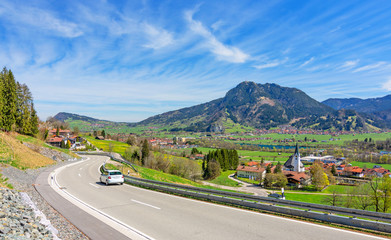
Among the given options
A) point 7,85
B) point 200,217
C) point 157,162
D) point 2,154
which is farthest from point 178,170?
point 200,217

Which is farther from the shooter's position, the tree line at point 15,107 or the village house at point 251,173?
the village house at point 251,173

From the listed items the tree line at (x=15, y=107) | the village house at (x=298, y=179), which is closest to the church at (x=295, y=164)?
the village house at (x=298, y=179)

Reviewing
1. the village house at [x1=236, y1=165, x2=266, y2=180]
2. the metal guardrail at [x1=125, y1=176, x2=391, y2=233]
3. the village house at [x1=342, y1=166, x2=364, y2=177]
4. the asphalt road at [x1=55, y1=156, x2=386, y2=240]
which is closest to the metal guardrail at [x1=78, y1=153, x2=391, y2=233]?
the metal guardrail at [x1=125, y1=176, x2=391, y2=233]

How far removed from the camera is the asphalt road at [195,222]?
883cm

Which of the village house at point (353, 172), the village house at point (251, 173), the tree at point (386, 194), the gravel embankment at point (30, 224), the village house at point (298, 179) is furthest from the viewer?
the village house at point (353, 172)

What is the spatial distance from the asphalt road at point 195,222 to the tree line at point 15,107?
166 ft

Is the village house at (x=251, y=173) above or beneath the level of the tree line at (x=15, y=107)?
beneath

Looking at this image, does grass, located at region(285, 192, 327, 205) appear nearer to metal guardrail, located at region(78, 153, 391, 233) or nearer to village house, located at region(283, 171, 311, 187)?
village house, located at region(283, 171, 311, 187)

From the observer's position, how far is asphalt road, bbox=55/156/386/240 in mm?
8828

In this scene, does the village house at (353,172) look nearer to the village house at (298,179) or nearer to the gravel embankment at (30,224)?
the village house at (298,179)

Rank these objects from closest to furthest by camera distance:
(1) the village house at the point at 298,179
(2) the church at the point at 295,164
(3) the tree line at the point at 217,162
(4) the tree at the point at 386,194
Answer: (4) the tree at the point at 386,194 → (1) the village house at the point at 298,179 → (3) the tree line at the point at 217,162 → (2) the church at the point at 295,164

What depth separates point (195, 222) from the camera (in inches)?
416

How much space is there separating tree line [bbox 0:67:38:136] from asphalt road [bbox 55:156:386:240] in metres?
50.6

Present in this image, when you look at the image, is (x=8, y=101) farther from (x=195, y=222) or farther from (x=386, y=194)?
(x=386, y=194)
